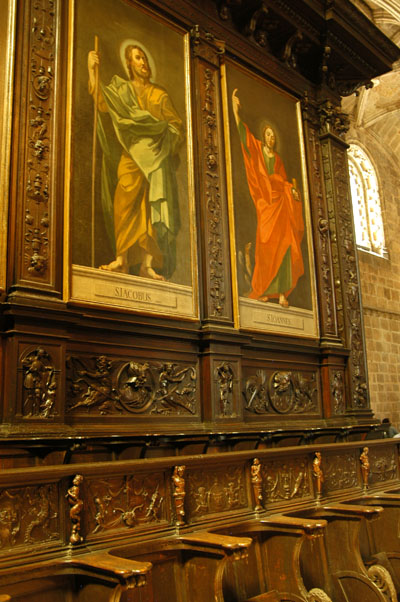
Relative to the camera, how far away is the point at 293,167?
771cm

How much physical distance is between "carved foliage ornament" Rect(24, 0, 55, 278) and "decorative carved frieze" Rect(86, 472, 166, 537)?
5.78 feet

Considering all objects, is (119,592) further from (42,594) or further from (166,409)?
(166,409)

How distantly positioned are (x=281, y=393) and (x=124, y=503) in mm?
3351

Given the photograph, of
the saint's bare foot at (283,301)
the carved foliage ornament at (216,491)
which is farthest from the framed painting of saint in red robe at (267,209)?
the carved foliage ornament at (216,491)

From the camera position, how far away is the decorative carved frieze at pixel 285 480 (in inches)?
186

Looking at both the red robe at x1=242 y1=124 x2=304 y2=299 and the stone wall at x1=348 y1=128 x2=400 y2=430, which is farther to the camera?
the stone wall at x1=348 y1=128 x2=400 y2=430

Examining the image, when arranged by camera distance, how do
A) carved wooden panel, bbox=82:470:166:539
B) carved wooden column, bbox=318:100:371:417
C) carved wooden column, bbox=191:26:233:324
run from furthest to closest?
carved wooden column, bbox=318:100:371:417 < carved wooden column, bbox=191:26:233:324 < carved wooden panel, bbox=82:470:166:539

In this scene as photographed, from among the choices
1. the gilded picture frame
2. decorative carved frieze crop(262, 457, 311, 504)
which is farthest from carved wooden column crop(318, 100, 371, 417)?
the gilded picture frame

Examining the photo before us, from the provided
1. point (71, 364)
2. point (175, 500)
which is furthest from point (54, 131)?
point (175, 500)

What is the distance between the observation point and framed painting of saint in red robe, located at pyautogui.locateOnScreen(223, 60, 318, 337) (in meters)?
6.63

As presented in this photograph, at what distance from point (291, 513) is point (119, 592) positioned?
2.17 metres

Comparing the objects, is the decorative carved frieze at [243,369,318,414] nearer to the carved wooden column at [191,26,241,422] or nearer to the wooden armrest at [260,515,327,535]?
the carved wooden column at [191,26,241,422]

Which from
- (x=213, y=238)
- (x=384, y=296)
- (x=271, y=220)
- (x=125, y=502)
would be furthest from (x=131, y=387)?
(x=384, y=296)

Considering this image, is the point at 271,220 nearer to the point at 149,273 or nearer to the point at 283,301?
the point at 283,301
